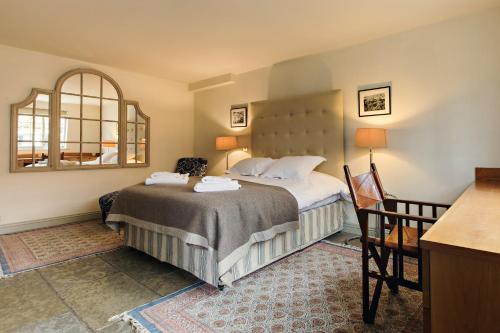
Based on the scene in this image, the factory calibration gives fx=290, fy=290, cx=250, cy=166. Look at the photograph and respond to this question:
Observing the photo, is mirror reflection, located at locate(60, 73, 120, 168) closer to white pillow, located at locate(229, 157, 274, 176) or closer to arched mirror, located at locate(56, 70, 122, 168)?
arched mirror, located at locate(56, 70, 122, 168)

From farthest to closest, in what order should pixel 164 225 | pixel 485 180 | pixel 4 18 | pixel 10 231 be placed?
pixel 10 231 → pixel 4 18 → pixel 485 180 → pixel 164 225

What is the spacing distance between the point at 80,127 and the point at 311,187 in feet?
11.2

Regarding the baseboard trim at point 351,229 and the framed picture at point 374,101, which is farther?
the baseboard trim at point 351,229

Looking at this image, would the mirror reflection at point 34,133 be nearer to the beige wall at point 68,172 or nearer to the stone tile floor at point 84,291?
A: the beige wall at point 68,172

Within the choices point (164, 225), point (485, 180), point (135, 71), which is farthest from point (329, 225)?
point (135, 71)

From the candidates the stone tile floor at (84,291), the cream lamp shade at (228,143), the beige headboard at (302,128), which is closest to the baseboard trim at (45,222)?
the stone tile floor at (84,291)

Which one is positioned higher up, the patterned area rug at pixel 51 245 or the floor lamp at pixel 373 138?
the floor lamp at pixel 373 138

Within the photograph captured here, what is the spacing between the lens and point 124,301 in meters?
2.01

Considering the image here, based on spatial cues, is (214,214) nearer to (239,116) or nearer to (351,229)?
(351,229)

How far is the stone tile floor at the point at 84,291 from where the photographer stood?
1741 millimetres

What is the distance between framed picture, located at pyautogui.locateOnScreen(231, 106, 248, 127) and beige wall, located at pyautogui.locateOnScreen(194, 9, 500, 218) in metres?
1.29

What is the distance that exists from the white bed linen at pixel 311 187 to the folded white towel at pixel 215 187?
56 centimetres

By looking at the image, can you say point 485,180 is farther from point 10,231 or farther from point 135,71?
point 10,231

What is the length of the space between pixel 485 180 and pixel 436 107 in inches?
33.3
